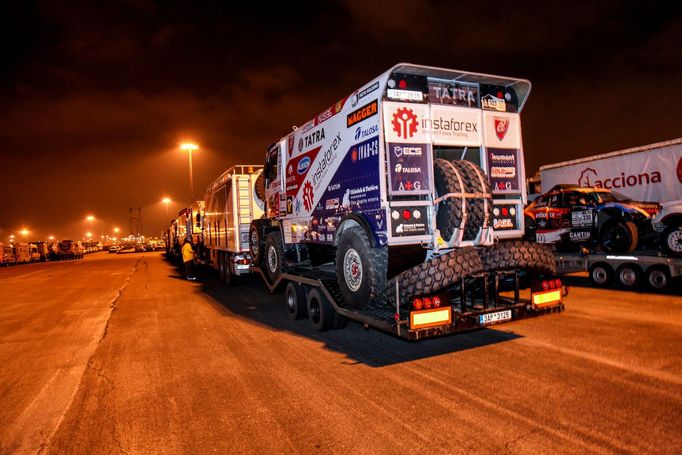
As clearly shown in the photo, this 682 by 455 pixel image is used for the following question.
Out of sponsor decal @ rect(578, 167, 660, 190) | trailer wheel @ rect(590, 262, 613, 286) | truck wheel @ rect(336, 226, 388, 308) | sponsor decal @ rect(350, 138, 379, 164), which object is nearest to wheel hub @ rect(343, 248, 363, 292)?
truck wheel @ rect(336, 226, 388, 308)

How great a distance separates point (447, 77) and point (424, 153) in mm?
1218

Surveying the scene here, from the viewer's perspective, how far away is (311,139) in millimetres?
7996

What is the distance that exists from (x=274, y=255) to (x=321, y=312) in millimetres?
2933

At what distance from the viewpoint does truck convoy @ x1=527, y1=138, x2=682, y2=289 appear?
9.80 m

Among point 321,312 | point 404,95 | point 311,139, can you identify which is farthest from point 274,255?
point 404,95

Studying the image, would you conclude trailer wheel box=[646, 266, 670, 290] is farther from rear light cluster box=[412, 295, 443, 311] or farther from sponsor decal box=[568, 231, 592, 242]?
rear light cluster box=[412, 295, 443, 311]

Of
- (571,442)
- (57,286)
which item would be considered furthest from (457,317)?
(57,286)

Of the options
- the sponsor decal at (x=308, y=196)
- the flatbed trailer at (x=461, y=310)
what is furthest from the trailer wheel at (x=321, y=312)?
the sponsor decal at (x=308, y=196)

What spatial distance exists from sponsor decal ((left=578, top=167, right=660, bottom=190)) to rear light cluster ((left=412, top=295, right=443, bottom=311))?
9.92m

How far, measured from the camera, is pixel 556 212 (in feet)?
42.0

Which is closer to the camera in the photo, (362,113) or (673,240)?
(362,113)

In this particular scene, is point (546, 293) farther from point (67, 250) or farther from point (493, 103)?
point (67, 250)

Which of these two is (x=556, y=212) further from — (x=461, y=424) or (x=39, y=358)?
(x=39, y=358)

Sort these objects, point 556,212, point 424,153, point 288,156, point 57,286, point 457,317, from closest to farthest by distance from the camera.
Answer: point 457,317
point 424,153
point 288,156
point 556,212
point 57,286
